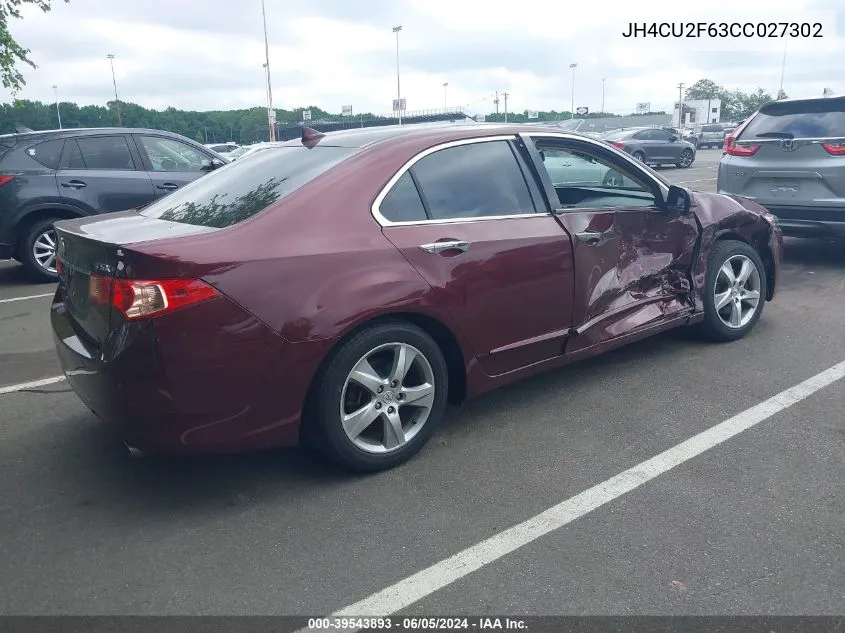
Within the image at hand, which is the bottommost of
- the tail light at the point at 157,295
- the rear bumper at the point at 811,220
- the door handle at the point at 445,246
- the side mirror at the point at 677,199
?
the rear bumper at the point at 811,220

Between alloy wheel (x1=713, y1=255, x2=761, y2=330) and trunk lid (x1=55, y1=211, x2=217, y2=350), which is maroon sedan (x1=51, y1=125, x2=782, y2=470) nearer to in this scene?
trunk lid (x1=55, y1=211, x2=217, y2=350)

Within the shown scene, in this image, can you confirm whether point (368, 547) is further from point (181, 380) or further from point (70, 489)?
point (70, 489)

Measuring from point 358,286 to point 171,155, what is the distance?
6693mm

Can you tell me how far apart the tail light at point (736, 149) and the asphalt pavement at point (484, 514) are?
3.98 metres

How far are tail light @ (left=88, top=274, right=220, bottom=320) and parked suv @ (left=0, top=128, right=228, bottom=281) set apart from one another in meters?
5.36

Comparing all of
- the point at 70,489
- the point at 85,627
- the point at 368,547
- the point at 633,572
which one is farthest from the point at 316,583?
the point at 70,489

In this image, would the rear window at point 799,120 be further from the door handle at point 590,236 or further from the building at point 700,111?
the building at point 700,111

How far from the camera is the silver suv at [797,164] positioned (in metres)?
7.10

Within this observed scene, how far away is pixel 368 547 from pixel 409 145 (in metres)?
1.94

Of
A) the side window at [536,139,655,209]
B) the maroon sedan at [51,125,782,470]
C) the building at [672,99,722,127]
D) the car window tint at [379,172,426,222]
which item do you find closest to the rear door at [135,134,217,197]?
the maroon sedan at [51,125,782,470]

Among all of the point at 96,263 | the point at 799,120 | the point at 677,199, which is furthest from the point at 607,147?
the point at 799,120

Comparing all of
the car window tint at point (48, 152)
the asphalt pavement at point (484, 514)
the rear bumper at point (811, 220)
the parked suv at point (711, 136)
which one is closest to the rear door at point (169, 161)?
the car window tint at point (48, 152)

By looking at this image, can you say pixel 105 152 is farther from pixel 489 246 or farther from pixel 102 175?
pixel 489 246

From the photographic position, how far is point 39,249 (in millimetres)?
8148
